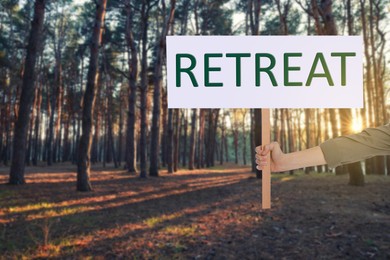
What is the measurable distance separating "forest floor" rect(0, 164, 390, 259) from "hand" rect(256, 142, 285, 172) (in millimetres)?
4340

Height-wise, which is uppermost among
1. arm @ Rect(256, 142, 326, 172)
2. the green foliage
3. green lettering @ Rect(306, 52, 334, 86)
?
the green foliage

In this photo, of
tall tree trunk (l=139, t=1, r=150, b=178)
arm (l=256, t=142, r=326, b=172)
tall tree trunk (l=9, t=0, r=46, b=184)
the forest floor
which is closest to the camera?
arm (l=256, t=142, r=326, b=172)

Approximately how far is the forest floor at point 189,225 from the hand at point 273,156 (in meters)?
4.34

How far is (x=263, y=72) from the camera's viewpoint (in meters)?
2.63

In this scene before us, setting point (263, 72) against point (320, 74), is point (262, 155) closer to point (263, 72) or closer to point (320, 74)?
point (263, 72)

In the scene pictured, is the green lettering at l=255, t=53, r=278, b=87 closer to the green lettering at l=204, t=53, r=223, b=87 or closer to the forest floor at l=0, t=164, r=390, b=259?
the green lettering at l=204, t=53, r=223, b=87

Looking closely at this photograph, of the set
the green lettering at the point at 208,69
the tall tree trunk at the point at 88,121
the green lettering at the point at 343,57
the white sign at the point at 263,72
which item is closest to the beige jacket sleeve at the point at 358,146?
the white sign at the point at 263,72

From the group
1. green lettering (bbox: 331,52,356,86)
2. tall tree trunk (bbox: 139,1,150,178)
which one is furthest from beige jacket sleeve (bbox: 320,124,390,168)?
tall tree trunk (bbox: 139,1,150,178)

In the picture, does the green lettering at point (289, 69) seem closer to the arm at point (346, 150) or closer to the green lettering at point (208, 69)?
the green lettering at point (208, 69)

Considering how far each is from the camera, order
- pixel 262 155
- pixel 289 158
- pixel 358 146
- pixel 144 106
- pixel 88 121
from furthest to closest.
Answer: pixel 144 106 → pixel 88 121 → pixel 262 155 → pixel 289 158 → pixel 358 146

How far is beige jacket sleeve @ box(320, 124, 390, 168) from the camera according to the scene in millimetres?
1820

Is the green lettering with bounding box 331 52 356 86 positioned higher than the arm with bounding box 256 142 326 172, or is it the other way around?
the green lettering with bounding box 331 52 356 86

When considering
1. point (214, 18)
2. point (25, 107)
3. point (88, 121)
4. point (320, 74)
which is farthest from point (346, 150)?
point (214, 18)

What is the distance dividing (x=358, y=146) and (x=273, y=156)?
544 millimetres
